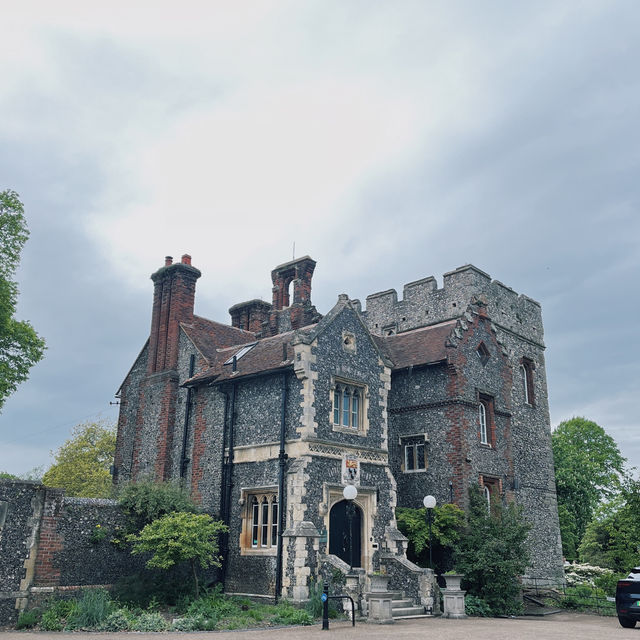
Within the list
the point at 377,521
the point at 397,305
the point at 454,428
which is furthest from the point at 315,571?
the point at 397,305

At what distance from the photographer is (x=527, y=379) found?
108ft

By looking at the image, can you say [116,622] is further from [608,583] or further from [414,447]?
[608,583]

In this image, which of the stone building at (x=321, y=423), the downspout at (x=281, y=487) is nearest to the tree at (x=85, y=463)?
the stone building at (x=321, y=423)

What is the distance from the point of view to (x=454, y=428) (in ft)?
77.2

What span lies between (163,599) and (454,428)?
439 inches

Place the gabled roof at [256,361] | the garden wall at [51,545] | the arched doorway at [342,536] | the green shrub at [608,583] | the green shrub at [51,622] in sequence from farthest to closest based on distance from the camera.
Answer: the green shrub at [608,583]
the gabled roof at [256,361]
the arched doorway at [342,536]
the garden wall at [51,545]
the green shrub at [51,622]

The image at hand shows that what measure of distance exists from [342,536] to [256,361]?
6239mm

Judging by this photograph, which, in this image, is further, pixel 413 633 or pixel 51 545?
pixel 51 545

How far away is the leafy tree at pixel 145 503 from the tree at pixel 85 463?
23.1m

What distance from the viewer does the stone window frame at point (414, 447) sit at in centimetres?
2408

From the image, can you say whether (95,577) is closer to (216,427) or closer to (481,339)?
(216,427)

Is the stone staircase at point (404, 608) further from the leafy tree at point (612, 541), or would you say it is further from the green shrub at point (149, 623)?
the leafy tree at point (612, 541)

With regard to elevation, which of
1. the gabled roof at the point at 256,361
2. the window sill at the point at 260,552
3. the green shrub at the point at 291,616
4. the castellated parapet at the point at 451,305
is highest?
the castellated parapet at the point at 451,305

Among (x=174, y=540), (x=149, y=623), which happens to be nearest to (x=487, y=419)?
(x=174, y=540)
